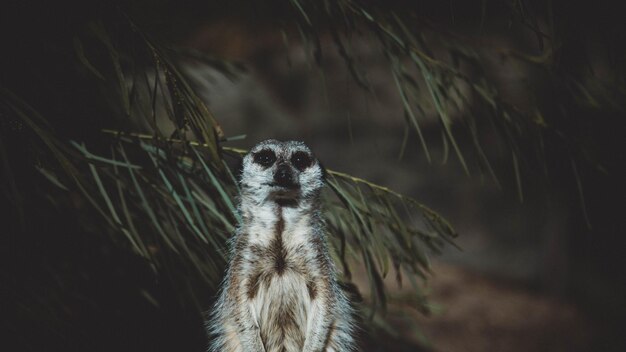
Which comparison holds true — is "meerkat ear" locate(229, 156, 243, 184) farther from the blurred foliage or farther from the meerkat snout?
the meerkat snout

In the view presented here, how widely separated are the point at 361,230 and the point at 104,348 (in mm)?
669

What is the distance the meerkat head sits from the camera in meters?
0.99

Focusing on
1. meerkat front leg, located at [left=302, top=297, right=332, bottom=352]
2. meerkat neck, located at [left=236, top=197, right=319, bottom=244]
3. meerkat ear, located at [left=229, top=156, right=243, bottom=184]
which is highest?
meerkat ear, located at [left=229, top=156, right=243, bottom=184]

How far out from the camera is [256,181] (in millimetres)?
1043

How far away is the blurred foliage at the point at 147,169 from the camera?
1.05 m

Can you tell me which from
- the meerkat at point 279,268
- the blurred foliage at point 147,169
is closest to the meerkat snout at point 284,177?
the meerkat at point 279,268

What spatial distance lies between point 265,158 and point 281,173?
0.28ft

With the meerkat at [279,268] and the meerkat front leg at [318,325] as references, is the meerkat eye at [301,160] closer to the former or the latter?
the meerkat at [279,268]

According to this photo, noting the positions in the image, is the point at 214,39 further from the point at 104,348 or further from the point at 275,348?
the point at 275,348

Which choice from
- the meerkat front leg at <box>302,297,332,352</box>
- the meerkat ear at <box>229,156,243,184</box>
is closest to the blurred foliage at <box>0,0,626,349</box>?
the meerkat ear at <box>229,156,243,184</box>

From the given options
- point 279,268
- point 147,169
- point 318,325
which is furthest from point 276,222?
point 147,169

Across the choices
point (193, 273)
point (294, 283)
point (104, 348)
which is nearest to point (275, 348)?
point (294, 283)

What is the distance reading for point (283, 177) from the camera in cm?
97

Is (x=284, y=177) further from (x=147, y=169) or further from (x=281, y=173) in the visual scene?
(x=147, y=169)
